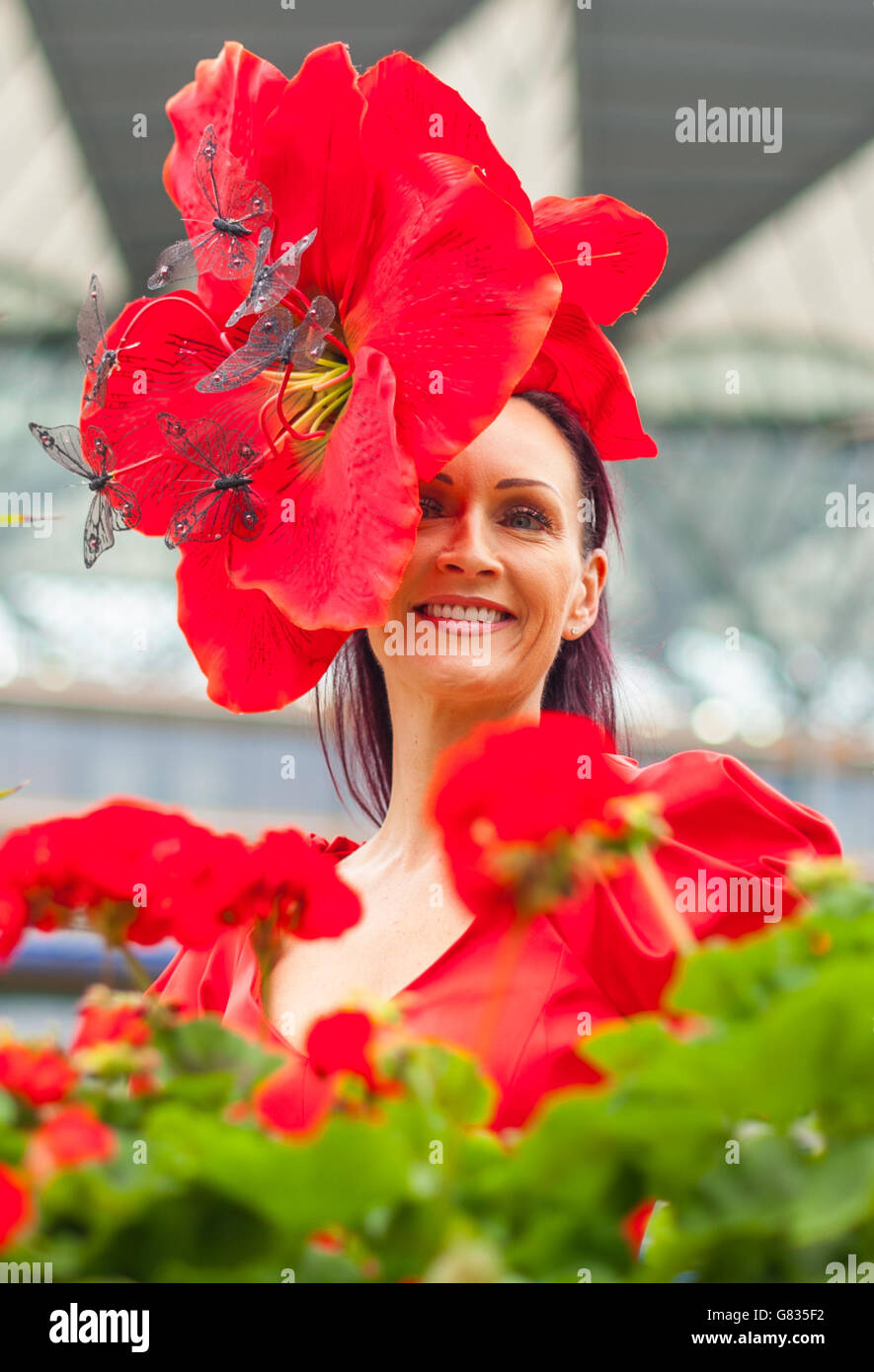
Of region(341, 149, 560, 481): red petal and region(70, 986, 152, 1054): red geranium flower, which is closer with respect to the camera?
region(70, 986, 152, 1054): red geranium flower

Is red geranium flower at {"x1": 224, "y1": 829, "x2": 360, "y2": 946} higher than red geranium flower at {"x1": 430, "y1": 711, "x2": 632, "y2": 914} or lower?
lower

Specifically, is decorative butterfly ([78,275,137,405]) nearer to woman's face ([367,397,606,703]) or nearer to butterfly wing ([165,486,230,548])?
butterfly wing ([165,486,230,548])

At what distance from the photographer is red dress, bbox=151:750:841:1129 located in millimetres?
860

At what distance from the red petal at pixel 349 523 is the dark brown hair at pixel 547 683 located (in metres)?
0.30

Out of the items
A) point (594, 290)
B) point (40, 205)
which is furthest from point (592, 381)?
point (40, 205)

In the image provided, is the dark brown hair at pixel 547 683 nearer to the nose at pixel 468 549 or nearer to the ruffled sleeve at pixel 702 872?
the nose at pixel 468 549

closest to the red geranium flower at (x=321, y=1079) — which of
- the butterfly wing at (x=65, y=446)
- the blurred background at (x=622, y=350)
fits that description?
the butterfly wing at (x=65, y=446)

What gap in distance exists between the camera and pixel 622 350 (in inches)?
507

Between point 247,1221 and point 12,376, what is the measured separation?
44.0 ft

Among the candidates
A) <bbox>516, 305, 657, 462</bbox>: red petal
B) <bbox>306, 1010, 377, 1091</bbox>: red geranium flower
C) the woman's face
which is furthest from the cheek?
<bbox>306, 1010, 377, 1091</bbox>: red geranium flower

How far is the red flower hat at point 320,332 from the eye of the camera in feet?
2.83

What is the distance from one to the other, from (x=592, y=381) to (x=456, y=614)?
0.80ft

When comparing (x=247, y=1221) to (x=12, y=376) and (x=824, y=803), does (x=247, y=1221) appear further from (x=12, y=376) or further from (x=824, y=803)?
(x=824, y=803)

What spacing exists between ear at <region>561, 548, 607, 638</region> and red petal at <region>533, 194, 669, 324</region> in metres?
0.24
